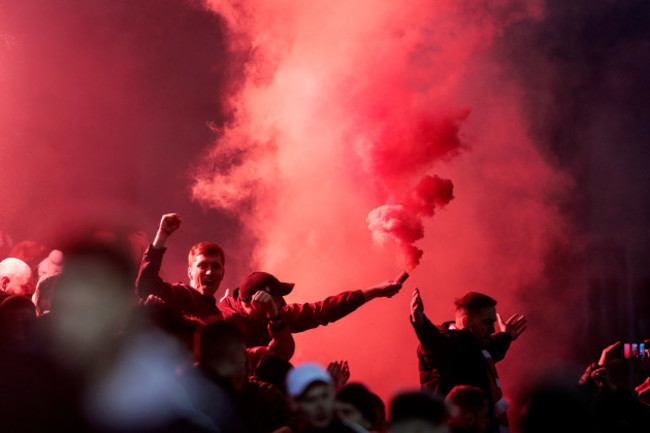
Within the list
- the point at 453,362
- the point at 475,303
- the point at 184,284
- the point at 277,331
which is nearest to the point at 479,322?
the point at 475,303

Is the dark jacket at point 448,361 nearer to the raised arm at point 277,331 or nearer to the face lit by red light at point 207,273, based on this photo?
the raised arm at point 277,331

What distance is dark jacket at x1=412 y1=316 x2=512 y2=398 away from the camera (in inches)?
155

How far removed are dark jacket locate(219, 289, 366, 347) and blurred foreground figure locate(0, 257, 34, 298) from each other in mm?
1927

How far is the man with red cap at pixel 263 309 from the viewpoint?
4098 mm

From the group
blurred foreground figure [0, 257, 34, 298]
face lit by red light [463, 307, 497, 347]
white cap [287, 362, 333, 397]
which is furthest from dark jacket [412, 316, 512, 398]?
blurred foreground figure [0, 257, 34, 298]

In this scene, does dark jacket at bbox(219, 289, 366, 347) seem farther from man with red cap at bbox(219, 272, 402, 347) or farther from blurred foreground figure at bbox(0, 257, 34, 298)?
Result: blurred foreground figure at bbox(0, 257, 34, 298)

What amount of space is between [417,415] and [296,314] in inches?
94.3

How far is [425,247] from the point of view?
10492 millimetres

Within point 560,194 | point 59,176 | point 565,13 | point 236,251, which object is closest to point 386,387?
point 236,251

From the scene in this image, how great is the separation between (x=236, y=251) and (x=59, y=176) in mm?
3259

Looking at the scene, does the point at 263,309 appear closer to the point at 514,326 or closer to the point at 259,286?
the point at 259,286

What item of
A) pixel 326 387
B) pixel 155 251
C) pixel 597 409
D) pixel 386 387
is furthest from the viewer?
pixel 386 387

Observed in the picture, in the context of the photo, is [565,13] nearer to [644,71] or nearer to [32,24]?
[644,71]

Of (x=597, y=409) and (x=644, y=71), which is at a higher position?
(x=644, y=71)
